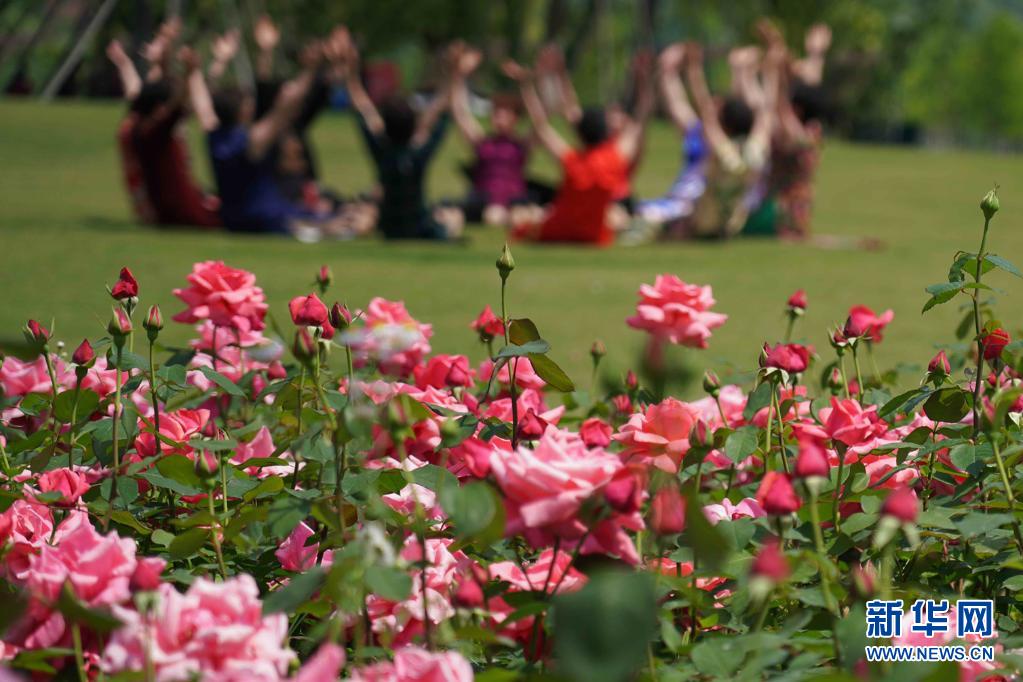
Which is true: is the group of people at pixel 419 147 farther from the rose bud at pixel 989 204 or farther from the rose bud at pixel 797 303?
the rose bud at pixel 989 204

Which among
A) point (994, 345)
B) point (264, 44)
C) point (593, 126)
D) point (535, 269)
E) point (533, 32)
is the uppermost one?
point (533, 32)

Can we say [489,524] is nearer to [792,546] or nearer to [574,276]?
[792,546]

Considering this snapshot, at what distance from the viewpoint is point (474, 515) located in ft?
3.65

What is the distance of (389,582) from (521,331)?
596 millimetres

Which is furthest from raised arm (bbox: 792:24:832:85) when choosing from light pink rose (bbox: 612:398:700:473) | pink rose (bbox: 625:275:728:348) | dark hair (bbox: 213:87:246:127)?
light pink rose (bbox: 612:398:700:473)

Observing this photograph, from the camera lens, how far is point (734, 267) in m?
9.90

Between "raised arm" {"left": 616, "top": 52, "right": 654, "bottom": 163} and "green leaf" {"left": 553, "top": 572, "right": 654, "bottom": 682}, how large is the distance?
36.6ft

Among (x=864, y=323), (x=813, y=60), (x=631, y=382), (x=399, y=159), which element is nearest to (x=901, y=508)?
(x=864, y=323)

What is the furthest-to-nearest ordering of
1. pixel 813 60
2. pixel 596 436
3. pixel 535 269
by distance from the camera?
pixel 813 60 → pixel 535 269 → pixel 596 436

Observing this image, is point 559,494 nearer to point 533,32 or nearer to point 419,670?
point 419,670

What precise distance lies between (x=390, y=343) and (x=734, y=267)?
27.0 feet

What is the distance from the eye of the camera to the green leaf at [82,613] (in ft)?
3.70

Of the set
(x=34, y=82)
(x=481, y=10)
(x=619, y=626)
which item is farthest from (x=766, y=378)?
(x=481, y=10)

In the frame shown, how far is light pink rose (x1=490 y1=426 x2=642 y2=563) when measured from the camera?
3.83 feet
